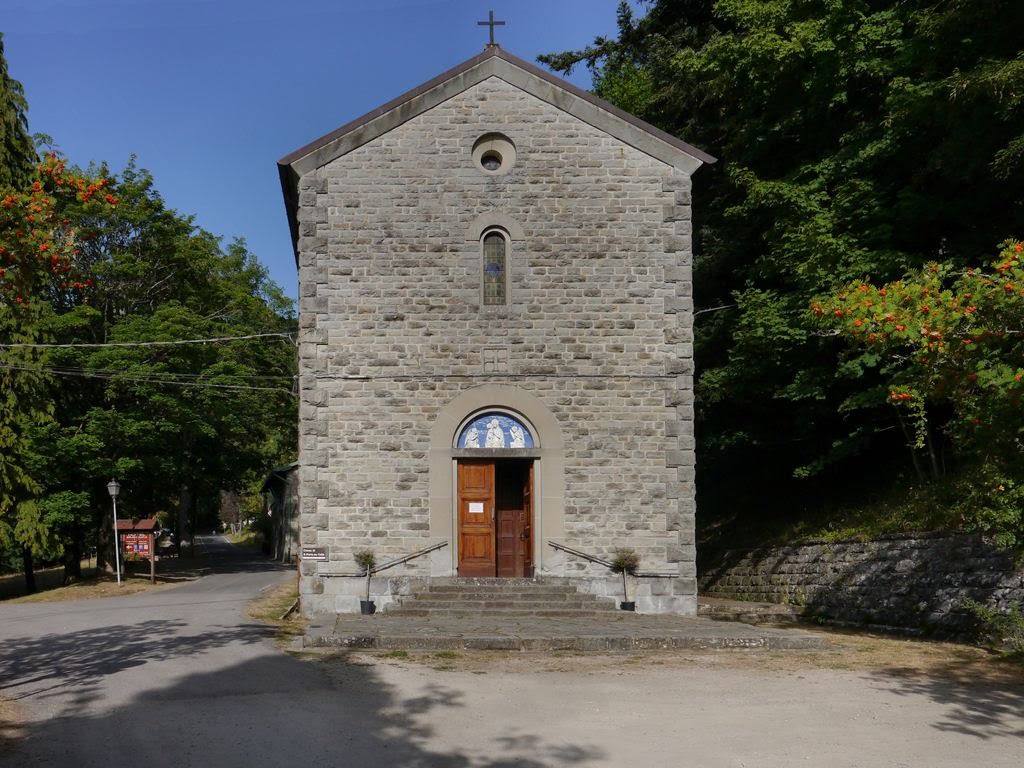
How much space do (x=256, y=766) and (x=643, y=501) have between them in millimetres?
9958

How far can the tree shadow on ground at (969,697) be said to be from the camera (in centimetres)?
826

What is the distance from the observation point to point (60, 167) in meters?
8.51

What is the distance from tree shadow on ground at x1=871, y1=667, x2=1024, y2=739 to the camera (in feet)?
27.1

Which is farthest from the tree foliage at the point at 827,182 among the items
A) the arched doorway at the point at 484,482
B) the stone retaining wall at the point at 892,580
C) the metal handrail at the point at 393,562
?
the metal handrail at the point at 393,562

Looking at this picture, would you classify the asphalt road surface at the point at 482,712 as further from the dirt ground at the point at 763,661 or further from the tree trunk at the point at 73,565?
the tree trunk at the point at 73,565

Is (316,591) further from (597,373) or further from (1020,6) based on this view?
(1020,6)

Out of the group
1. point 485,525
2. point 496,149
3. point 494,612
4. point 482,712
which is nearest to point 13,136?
point 496,149

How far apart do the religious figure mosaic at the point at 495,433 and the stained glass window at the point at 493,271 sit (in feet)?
6.69

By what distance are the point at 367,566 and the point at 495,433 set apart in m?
3.03

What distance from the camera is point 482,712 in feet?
28.5

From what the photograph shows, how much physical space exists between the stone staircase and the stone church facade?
0.28 m

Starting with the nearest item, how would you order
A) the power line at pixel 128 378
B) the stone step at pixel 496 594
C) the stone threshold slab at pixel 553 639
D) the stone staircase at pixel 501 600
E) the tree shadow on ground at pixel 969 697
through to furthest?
the tree shadow on ground at pixel 969 697
the stone threshold slab at pixel 553 639
the stone staircase at pixel 501 600
the stone step at pixel 496 594
the power line at pixel 128 378

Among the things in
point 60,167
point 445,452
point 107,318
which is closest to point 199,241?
point 107,318

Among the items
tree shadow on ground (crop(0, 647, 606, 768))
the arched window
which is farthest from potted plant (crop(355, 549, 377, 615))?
tree shadow on ground (crop(0, 647, 606, 768))
